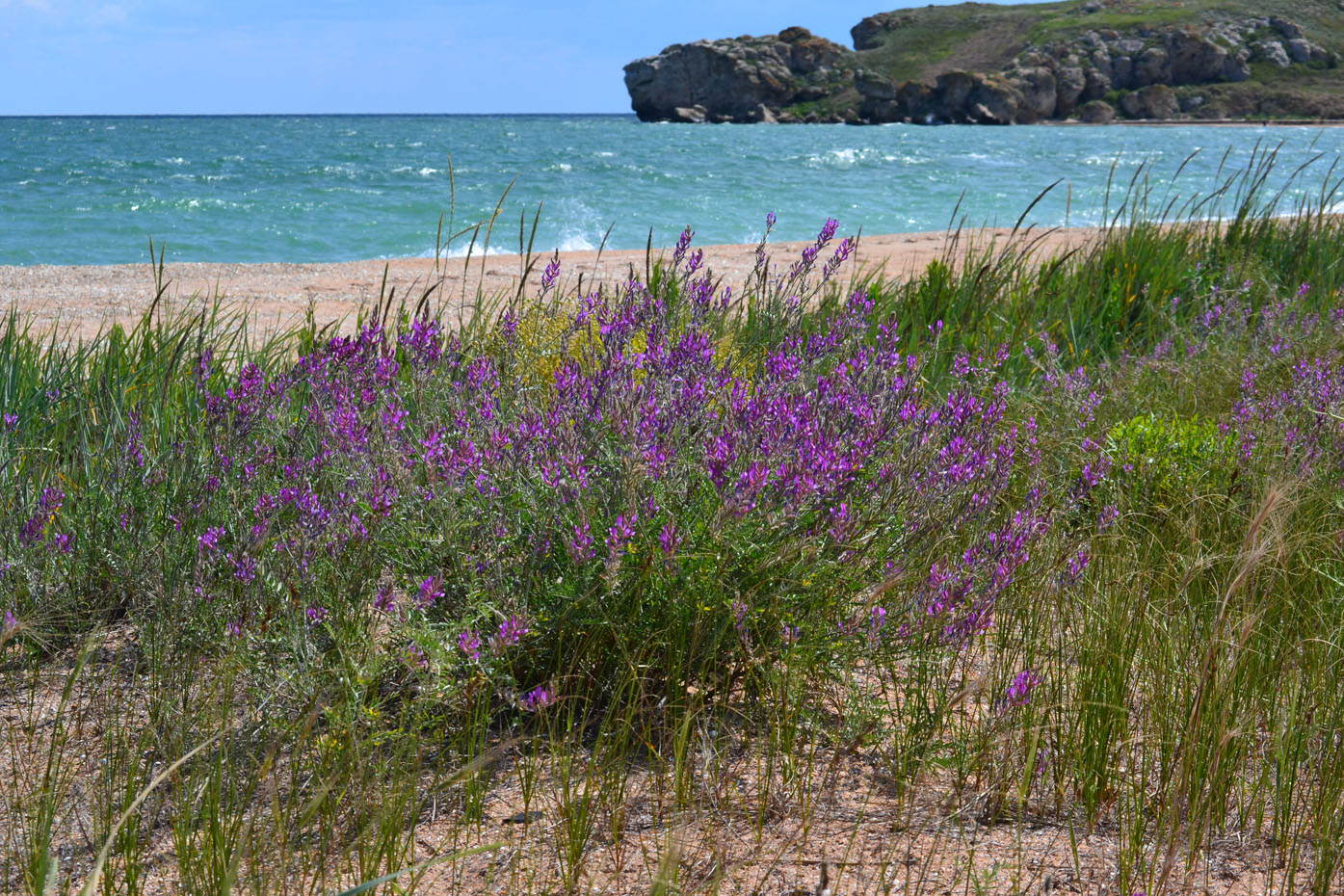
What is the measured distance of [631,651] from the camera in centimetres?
230

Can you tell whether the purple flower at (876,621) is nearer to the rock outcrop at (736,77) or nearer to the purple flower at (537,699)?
the purple flower at (537,699)

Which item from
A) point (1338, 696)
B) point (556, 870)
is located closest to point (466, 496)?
point (556, 870)

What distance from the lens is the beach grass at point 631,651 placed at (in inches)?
73.1

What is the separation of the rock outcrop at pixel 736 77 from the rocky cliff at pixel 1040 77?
0.42ft

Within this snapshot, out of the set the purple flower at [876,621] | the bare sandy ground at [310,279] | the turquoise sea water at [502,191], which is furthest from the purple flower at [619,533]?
the bare sandy ground at [310,279]

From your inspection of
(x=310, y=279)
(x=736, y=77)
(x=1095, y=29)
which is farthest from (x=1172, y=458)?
(x=1095, y=29)

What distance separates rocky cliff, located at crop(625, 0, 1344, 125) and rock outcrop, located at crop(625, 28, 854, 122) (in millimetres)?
129

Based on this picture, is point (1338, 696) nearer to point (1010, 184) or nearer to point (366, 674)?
point (366, 674)

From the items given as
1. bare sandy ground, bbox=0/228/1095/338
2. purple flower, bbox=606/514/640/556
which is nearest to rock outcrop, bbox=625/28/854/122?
bare sandy ground, bbox=0/228/1095/338

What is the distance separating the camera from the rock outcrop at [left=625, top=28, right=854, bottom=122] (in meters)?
97.6

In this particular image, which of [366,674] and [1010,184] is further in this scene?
[1010,184]

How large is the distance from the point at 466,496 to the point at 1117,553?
191 cm

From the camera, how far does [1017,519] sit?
2.51 m

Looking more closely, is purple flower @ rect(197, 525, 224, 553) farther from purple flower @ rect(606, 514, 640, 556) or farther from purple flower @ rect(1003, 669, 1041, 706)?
purple flower @ rect(1003, 669, 1041, 706)
